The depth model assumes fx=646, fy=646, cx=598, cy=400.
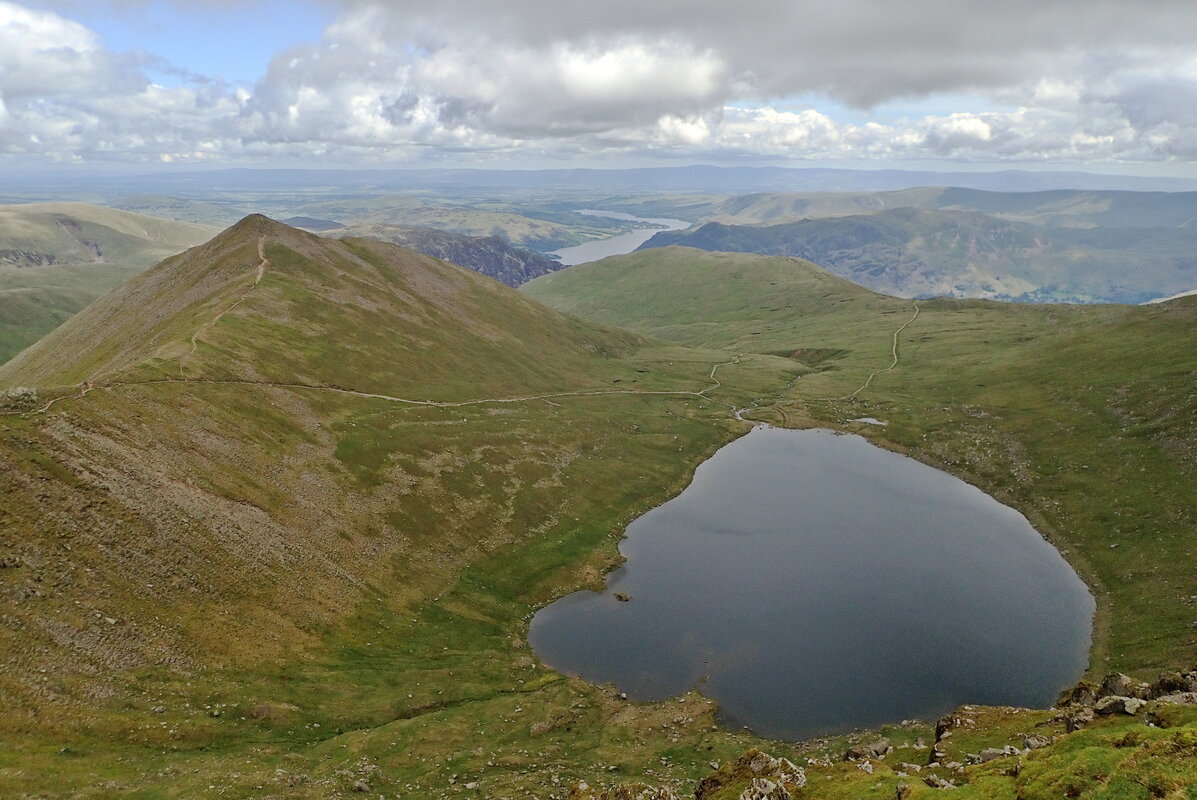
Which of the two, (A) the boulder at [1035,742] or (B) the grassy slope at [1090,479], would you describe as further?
(A) the boulder at [1035,742]

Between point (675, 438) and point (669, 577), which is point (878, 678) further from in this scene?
point (675, 438)

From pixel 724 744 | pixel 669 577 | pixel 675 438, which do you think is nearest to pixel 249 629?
pixel 724 744

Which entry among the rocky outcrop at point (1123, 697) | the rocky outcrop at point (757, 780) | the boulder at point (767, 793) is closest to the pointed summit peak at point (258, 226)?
the rocky outcrop at point (757, 780)

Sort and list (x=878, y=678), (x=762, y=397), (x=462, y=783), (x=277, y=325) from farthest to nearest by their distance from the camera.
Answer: (x=762, y=397) < (x=277, y=325) < (x=878, y=678) < (x=462, y=783)

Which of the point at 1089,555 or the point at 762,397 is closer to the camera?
the point at 1089,555

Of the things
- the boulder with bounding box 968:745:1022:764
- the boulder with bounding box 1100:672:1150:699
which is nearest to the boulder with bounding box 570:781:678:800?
the boulder with bounding box 968:745:1022:764

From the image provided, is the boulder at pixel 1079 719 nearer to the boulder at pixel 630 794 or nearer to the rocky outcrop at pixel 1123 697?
the rocky outcrop at pixel 1123 697

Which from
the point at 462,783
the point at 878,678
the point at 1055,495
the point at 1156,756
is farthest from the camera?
the point at 1055,495
